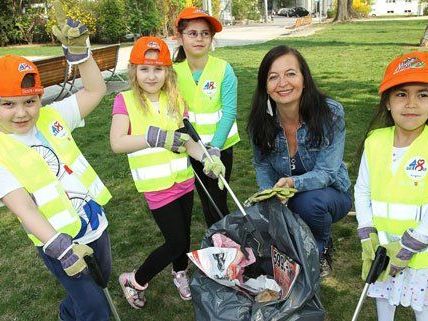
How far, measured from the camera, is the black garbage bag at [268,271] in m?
2.06

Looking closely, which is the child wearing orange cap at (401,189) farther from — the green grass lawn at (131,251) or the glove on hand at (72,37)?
the glove on hand at (72,37)

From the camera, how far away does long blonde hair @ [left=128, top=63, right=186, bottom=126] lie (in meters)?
2.84

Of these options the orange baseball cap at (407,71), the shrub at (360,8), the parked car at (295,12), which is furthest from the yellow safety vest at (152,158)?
the parked car at (295,12)

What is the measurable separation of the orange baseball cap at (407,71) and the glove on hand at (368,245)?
27.9 inches

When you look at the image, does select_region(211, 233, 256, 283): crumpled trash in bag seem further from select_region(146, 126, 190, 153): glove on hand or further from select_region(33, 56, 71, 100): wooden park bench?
select_region(33, 56, 71, 100): wooden park bench

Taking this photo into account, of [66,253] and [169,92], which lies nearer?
[66,253]

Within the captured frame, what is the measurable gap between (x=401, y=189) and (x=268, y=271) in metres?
0.88

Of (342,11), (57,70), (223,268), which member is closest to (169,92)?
(223,268)

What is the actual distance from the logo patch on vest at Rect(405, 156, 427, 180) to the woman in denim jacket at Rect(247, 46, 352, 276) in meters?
0.73

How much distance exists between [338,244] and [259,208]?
4.74 feet

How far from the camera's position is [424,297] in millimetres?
2197

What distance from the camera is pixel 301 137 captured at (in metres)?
2.96

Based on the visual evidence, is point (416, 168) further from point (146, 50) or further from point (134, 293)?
point (134, 293)

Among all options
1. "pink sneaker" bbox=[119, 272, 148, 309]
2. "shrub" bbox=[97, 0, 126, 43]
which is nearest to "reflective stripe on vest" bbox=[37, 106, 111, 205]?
"pink sneaker" bbox=[119, 272, 148, 309]
